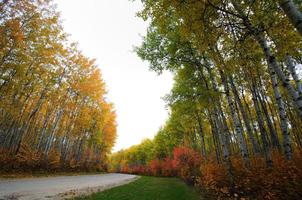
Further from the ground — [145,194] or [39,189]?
[39,189]

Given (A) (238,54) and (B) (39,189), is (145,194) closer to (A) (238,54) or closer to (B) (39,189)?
(B) (39,189)

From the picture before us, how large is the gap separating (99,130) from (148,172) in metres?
13.4

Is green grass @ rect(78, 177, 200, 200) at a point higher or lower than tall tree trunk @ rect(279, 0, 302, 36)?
lower

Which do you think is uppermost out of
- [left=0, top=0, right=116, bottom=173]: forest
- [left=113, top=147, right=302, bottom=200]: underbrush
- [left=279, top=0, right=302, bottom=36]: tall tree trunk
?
[left=0, top=0, right=116, bottom=173]: forest

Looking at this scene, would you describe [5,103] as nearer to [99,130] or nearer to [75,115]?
[75,115]

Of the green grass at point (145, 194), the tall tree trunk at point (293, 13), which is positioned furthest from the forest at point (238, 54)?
the green grass at point (145, 194)

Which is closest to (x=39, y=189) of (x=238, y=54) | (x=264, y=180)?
(x=264, y=180)

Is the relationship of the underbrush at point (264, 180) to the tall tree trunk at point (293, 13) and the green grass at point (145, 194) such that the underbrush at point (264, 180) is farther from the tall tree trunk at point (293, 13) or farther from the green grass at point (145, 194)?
the tall tree trunk at point (293, 13)

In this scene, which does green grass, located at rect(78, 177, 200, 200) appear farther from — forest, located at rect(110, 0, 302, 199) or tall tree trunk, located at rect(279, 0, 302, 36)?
tall tree trunk, located at rect(279, 0, 302, 36)

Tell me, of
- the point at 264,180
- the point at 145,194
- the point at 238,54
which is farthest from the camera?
the point at 145,194

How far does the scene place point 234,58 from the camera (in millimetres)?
5789

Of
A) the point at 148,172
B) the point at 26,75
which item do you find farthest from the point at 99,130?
the point at 26,75

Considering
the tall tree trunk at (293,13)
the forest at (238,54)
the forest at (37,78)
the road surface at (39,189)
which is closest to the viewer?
the tall tree trunk at (293,13)

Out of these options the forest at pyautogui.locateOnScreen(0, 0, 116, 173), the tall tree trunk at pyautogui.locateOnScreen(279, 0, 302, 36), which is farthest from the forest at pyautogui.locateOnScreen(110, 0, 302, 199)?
the forest at pyautogui.locateOnScreen(0, 0, 116, 173)
